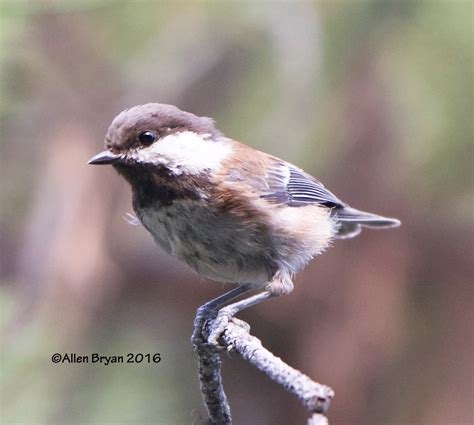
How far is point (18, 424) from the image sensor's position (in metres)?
1.99

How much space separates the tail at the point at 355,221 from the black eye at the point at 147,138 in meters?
0.68

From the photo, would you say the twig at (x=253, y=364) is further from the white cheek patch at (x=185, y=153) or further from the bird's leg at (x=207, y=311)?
the white cheek patch at (x=185, y=153)

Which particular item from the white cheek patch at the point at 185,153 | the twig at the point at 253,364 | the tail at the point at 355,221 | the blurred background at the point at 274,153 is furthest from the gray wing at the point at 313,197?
the twig at the point at 253,364

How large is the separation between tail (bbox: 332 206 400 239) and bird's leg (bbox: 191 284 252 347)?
1.32ft

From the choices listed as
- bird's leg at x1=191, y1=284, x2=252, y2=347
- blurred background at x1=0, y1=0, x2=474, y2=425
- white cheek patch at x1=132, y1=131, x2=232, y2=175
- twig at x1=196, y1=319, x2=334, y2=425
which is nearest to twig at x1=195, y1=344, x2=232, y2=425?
twig at x1=196, y1=319, x2=334, y2=425

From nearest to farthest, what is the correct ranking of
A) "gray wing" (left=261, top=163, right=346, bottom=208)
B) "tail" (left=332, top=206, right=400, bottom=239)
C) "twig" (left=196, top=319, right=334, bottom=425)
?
"twig" (left=196, top=319, right=334, bottom=425) → "gray wing" (left=261, top=163, right=346, bottom=208) → "tail" (left=332, top=206, right=400, bottom=239)

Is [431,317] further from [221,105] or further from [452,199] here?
[221,105]

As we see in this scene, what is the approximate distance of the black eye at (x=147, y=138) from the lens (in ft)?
5.39

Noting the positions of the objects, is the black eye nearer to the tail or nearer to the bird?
the bird

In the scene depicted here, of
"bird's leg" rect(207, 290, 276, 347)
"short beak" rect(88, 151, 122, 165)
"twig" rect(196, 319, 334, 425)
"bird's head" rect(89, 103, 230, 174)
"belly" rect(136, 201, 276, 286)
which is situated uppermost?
"bird's head" rect(89, 103, 230, 174)

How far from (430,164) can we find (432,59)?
38 cm

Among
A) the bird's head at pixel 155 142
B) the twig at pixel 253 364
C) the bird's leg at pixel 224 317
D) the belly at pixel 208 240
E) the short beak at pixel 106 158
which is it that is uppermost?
the bird's head at pixel 155 142

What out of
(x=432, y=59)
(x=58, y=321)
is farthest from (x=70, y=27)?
(x=432, y=59)

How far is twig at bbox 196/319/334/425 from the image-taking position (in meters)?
0.84
